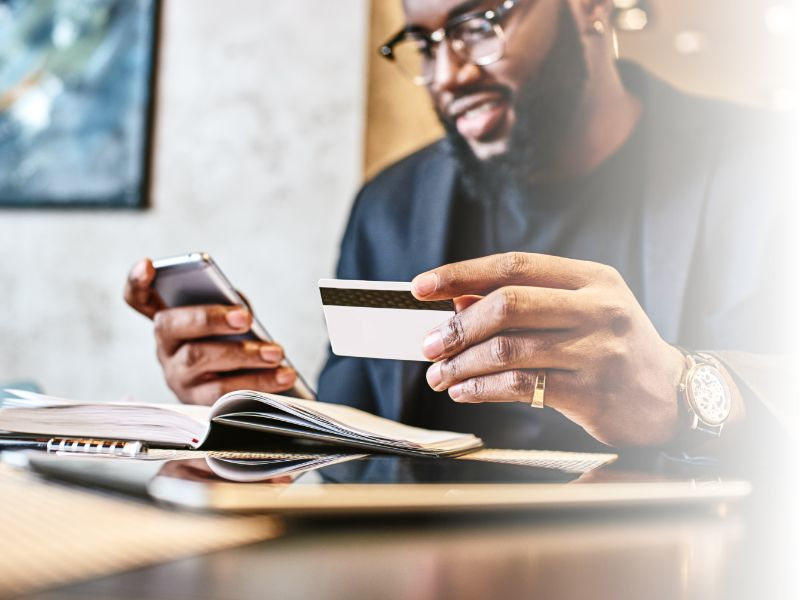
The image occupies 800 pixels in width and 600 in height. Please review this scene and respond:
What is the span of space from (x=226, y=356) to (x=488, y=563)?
690 millimetres

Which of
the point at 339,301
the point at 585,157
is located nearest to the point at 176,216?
the point at 585,157

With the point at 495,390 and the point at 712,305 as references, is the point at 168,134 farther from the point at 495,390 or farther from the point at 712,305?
the point at 495,390

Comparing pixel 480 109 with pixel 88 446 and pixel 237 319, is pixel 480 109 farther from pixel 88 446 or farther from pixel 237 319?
pixel 88 446

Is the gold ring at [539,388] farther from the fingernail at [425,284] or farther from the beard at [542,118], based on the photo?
the beard at [542,118]

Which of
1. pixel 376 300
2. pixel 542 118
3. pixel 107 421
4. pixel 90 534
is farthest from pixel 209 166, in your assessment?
pixel 90 534

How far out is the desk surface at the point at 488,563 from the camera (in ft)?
0.86

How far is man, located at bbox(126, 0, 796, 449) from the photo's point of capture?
578 millimetres

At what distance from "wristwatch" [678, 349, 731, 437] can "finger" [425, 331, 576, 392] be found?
0.17 metres

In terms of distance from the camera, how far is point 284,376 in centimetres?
96

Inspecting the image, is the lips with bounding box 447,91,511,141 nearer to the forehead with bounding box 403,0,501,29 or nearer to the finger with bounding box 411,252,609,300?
the forehead with bounding box 403,0,501,29

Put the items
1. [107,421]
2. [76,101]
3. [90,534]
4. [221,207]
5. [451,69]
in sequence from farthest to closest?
[76,101] → [221,207] → [451,69] → [107,421] → [90,534]

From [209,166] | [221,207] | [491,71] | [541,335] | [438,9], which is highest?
[438,9]

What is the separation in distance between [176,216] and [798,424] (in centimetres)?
158

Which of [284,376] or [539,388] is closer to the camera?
[539,388]
